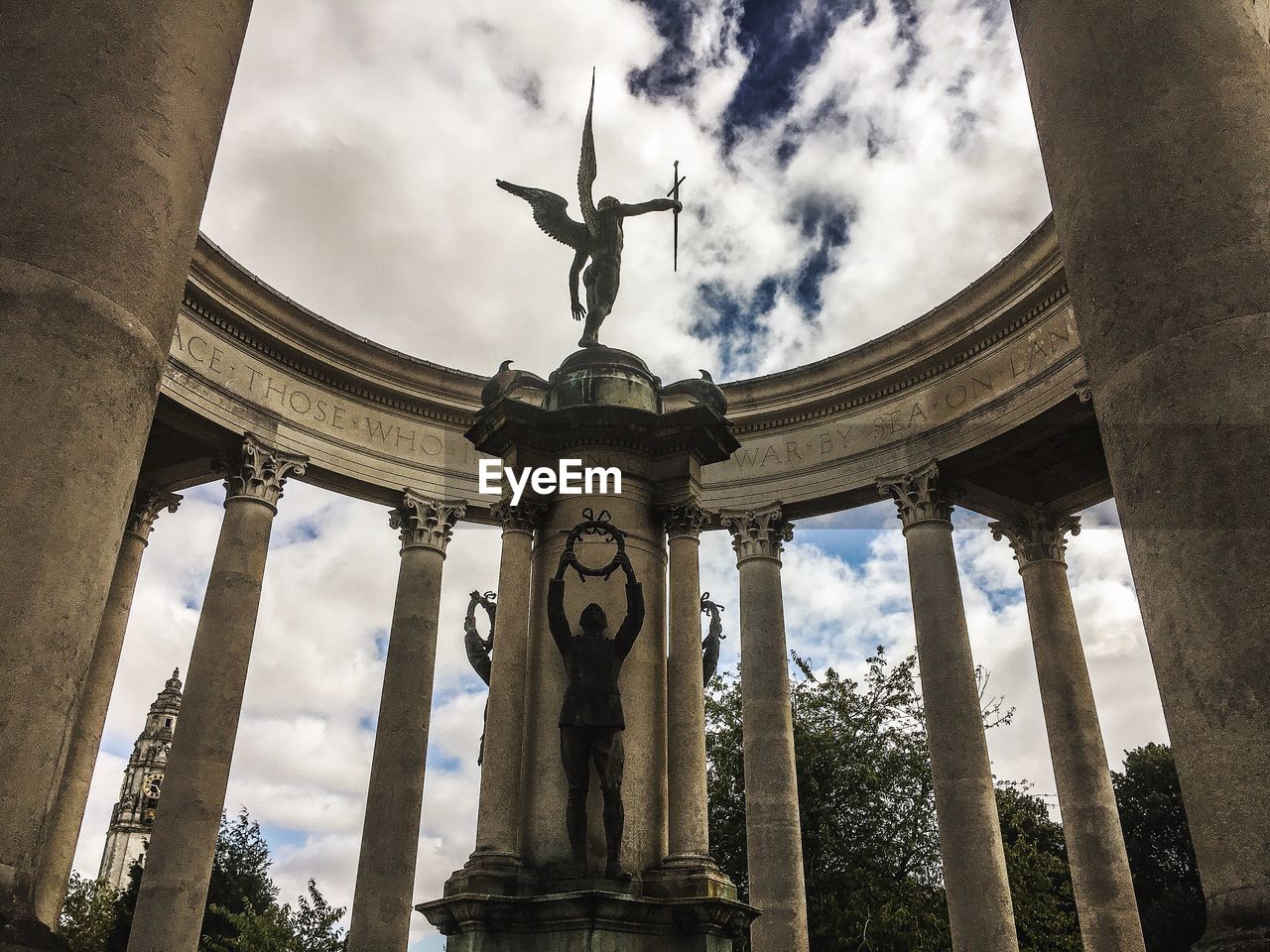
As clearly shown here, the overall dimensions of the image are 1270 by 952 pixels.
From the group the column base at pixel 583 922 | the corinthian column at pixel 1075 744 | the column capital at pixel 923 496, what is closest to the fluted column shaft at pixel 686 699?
the column base at pixel 583 922

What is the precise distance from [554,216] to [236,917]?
5665 centimetres

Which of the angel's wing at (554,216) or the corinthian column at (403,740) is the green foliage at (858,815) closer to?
the corinthian column at (403,740)

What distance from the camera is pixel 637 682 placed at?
21.7 m

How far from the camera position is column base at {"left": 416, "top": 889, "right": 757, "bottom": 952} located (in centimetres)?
1814

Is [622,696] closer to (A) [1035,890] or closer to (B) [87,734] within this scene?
(B) [87,734]

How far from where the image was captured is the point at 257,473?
142ft

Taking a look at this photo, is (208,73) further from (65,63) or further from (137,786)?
(137,786)

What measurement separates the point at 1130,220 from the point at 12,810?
10690mm

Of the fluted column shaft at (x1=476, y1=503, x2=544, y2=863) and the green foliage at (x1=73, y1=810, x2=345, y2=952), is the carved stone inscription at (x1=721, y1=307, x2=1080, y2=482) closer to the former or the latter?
the fluted column shaft at (x1=476, y1=503, x2=544, y2=863)

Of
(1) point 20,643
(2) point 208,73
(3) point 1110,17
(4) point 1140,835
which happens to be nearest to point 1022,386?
(3) point 1110,17

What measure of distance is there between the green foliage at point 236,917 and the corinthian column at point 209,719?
23.7 meters

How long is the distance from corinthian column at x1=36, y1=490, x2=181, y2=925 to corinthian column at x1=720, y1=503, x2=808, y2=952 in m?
25.4

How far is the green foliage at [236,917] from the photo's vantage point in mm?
64875

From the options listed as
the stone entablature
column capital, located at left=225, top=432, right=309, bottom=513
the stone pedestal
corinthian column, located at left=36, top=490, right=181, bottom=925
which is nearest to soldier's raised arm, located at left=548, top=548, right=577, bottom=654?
the stone pedestal
